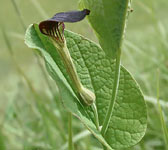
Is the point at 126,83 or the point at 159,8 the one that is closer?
the point at 126,83

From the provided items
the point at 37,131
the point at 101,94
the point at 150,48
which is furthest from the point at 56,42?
the point at 150,48

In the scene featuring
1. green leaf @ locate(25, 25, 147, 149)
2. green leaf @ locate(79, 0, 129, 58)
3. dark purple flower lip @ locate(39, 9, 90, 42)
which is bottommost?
green leaf @ locate(25, 25, 147, 149)

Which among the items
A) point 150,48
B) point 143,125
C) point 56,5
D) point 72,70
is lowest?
point 150,48

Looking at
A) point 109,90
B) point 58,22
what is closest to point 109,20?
point 58,22

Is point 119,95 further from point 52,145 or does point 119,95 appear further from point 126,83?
point 52,145

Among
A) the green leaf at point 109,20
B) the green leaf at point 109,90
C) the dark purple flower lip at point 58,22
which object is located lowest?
the green leaf at point 109,90

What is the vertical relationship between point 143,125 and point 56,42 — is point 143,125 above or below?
below

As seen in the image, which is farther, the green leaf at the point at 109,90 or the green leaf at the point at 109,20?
the green leaf at the point at 109,90
